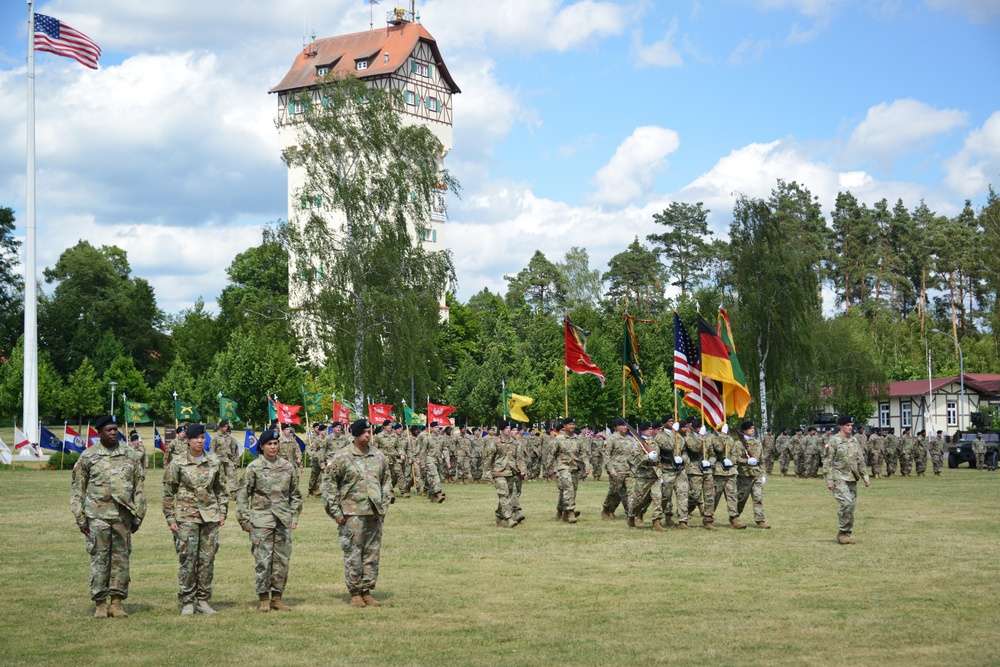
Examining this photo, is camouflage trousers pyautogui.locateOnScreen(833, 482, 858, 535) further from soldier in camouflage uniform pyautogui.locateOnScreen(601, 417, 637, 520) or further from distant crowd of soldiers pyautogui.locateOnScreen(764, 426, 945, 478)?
distant crowd of soldiers pyautogui.locateOnScreen(764, 426, 945, 478)

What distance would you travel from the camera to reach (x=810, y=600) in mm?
13000

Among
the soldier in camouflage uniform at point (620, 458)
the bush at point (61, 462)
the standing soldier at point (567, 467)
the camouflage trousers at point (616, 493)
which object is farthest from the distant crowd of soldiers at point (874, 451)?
the bush at point (61, 462)

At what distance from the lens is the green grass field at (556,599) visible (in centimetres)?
1041

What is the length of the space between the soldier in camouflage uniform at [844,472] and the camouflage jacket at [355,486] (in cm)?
883

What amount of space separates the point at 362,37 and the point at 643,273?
104ft

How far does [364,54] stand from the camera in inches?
3479

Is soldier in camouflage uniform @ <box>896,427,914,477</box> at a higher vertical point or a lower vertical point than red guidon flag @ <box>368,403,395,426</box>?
lower

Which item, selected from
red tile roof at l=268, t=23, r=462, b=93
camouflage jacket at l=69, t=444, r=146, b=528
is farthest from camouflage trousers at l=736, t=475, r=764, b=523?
red tile roof at l=268, t=23, r=462, b=93

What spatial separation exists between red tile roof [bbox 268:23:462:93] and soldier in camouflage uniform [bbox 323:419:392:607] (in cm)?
7497

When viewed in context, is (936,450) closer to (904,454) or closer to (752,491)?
(904,454)

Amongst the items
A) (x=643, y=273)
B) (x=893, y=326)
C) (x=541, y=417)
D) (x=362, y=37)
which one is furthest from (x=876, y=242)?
(x=362, y=37)

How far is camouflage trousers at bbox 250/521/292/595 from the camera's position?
12.6 metres

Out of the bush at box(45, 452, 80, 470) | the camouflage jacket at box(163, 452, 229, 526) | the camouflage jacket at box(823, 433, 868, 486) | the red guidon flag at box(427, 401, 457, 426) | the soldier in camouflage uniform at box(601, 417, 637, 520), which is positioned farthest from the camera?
the bush at box(45, 452, 80, 470)

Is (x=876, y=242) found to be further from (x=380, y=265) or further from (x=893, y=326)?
(x=380, y=265)
